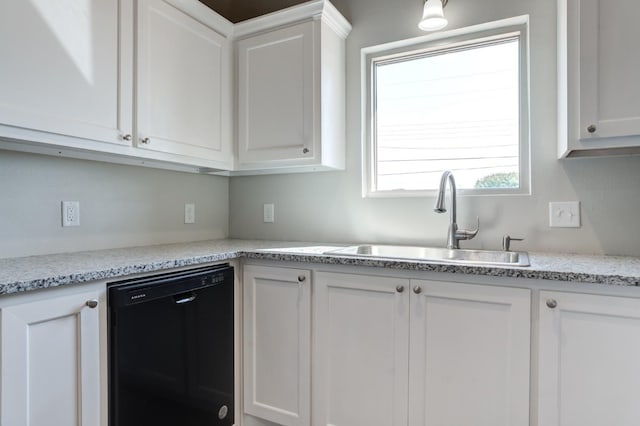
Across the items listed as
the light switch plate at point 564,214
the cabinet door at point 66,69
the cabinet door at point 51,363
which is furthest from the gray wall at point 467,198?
the cabinet door at point 51,363

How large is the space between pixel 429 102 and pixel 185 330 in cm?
165

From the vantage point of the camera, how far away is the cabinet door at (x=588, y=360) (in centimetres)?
118

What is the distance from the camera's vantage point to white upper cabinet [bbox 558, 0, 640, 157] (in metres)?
1.36

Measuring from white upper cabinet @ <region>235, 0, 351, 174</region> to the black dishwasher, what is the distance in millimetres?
702

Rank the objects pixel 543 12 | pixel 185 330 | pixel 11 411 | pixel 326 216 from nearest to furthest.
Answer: pixel 11 411
pixel 185 330
pixel 543 12
pixel 326 216

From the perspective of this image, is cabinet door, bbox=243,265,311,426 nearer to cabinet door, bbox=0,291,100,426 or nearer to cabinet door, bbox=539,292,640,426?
cabinet door, bbox=0,291,100,426

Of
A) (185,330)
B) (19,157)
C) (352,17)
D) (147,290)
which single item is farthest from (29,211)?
(352,17)

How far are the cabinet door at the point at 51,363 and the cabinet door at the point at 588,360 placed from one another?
1.46 meters

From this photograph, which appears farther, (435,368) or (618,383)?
(435,368)

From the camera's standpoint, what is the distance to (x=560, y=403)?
4.14ft

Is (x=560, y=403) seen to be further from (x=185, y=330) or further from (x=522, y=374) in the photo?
(x=185, y=330)

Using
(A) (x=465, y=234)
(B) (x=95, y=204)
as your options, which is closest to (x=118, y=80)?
(B) (x=95, y=204)

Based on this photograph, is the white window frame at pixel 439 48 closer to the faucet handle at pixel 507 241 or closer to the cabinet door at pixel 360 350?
the faucet handle at pixel 507 241

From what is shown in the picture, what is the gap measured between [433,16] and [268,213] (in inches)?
55.7
